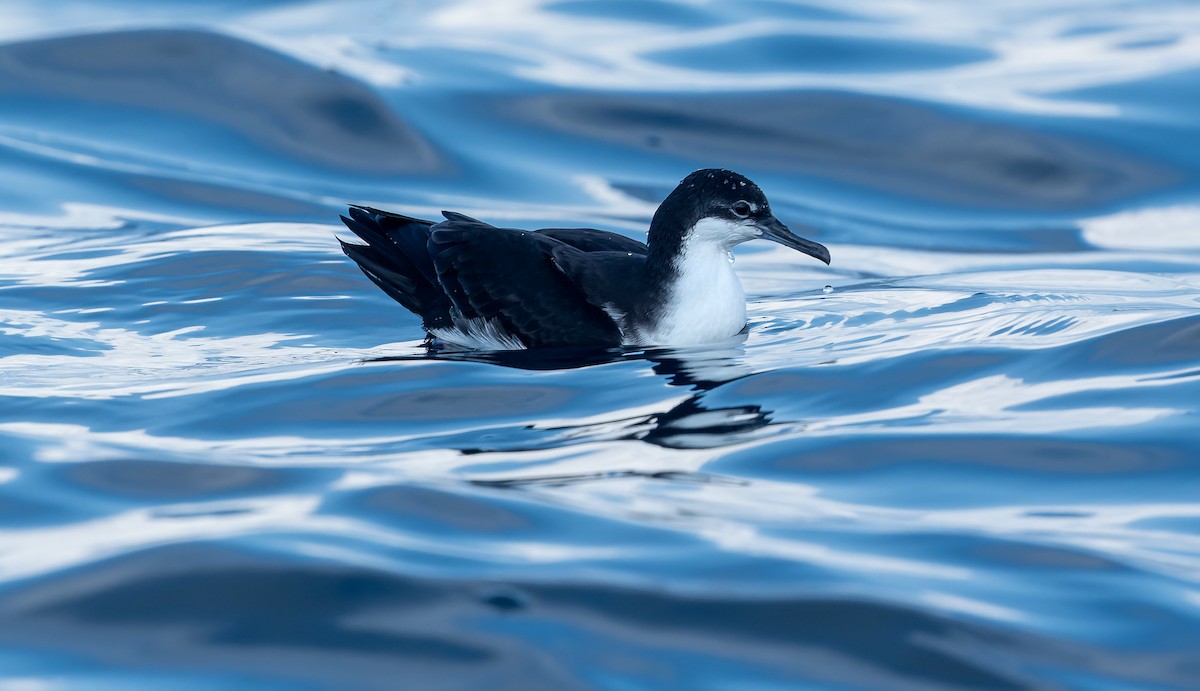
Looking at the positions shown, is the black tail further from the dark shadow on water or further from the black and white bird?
the dark shadow on water

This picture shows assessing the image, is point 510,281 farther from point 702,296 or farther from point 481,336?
point 702,296

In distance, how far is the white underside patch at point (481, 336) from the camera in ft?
22.7

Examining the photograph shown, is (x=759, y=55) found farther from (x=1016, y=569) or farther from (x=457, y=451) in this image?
(x=1016, y=569)

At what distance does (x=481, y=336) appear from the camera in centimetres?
699

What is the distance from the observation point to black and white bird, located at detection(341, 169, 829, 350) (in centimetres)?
680

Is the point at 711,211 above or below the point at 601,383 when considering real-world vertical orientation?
above

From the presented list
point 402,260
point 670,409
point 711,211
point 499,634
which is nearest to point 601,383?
point 670,409

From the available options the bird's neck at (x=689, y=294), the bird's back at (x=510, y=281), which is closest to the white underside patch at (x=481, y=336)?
the bird's back at (x=510, y=281)

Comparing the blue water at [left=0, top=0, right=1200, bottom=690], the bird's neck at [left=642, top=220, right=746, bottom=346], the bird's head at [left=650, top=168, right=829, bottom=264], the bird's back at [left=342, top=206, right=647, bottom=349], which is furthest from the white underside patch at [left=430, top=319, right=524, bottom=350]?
the bird's head at [left=650, top=168, right=829, bottom=264]

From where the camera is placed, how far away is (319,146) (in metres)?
11.3

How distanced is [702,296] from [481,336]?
3.10 ft

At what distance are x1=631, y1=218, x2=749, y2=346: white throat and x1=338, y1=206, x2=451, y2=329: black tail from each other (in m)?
0.95

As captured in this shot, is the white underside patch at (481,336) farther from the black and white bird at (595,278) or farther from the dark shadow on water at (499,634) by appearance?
the dark shadow on water at (499,634)

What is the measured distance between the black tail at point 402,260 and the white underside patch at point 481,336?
Result: 0.08m
